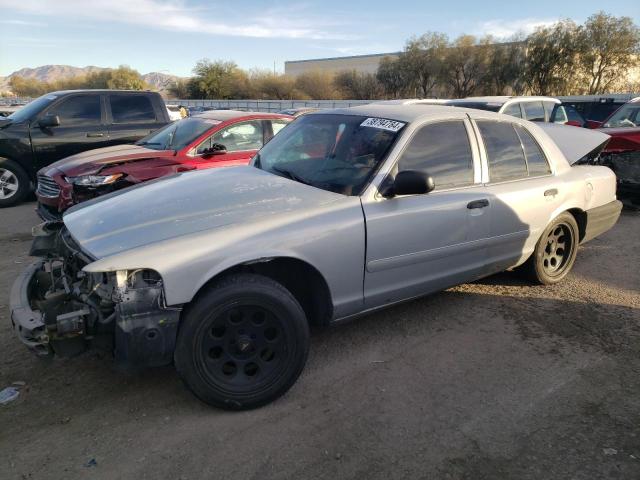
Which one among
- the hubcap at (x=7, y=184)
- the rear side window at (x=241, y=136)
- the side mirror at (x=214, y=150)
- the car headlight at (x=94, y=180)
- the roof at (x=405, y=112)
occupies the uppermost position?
the roof at (x=405, y=112)

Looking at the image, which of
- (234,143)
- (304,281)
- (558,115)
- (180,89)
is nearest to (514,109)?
(558,115)

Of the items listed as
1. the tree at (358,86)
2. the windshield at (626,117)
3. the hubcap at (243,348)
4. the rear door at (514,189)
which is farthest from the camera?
the tree at (358,86)

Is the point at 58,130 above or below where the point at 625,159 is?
above

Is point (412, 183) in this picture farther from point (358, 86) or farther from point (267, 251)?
point (358, 86)

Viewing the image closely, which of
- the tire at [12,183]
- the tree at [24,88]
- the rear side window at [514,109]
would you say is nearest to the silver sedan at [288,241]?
the rear side window at [514,109]

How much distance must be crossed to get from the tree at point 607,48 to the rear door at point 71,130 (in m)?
40.0

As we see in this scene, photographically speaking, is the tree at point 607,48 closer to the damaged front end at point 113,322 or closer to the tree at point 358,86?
the tree at point 358,86

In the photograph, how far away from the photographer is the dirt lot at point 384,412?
242 centimetres

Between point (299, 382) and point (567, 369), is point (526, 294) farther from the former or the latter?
point (299, 382)

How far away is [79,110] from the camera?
8477mm

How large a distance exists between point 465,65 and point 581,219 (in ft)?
143

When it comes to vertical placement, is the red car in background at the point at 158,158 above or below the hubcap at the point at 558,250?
above

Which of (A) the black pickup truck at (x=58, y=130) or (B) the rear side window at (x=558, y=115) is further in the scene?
(B) the rear side window at (x=558, y=115)

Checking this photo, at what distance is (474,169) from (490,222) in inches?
17.2
